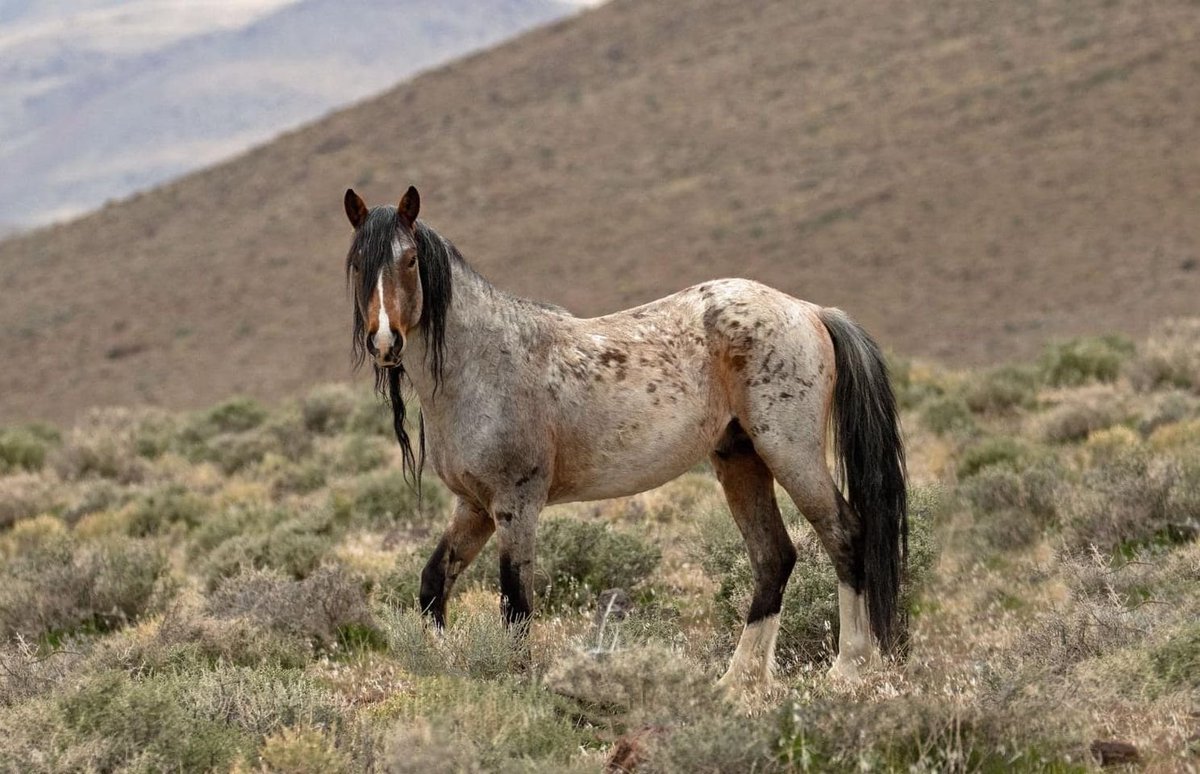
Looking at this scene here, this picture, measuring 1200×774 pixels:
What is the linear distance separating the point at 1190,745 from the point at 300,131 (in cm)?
5650

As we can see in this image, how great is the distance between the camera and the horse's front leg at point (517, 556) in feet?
18.3

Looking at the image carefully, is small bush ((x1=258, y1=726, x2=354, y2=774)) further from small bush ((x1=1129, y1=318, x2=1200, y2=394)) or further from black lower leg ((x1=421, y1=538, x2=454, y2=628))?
small bush ((x1=1129, y1=318, x2=1200, y2=394))

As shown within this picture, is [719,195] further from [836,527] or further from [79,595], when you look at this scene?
[836,527]

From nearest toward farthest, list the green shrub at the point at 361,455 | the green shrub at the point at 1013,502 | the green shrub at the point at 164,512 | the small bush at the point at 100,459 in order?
the green shrub at the point at 1013,502
the green shrub at the point at 164,512
the green shrub at the point at 361,455
the small bush at the point at 100,459

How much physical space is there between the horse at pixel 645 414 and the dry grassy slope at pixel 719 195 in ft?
67.4

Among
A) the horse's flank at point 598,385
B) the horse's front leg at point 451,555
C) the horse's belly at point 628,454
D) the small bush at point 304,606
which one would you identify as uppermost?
the horse's flank at point 598,385

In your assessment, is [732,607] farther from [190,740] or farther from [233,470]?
[233,470]

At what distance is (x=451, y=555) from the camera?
5.97m

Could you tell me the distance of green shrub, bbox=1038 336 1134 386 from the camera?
619 inches

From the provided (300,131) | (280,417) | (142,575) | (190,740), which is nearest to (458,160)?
(300,131)

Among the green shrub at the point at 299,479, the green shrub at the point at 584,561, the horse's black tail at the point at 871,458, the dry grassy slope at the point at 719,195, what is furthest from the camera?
the dry grassy slope at the point at 719,195

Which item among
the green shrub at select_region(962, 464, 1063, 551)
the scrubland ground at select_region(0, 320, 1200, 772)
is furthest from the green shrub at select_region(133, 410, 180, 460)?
the green shrub at select_region(962, 464, 1063, 551)

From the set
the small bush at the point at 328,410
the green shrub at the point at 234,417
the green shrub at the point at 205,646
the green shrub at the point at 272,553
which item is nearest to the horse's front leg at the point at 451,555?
the green shrub at the point at 205,646

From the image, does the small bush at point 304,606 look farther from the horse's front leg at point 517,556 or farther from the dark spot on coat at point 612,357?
the dark spot on coat at point 612,357
